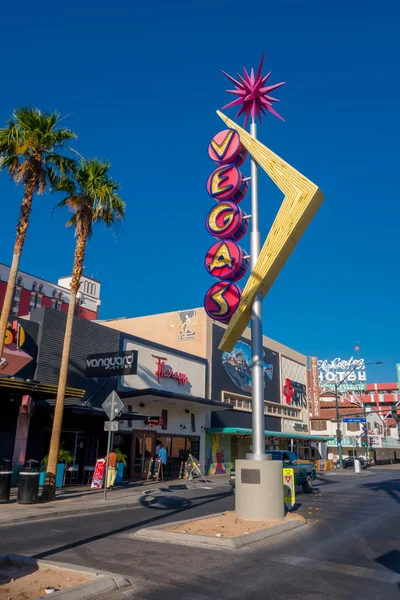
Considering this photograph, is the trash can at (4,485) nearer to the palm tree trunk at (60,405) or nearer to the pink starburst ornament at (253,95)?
the palm tree trunk at (60,405)

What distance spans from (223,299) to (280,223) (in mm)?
3349

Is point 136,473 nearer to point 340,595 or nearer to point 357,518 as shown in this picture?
point 357,518

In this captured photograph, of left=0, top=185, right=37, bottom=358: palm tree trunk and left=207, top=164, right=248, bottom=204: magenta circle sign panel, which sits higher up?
left=207, top=164, right=248, bottom=204: magenta circle sign panel

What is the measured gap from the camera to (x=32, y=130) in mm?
16062

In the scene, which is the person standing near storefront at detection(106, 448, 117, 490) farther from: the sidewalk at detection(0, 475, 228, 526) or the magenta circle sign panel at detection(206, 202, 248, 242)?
the magenta circle sign panel at detection(206, 202, 248, 242)

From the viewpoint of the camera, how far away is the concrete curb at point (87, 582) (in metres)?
5.71

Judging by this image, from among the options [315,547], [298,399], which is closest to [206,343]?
[298,399]

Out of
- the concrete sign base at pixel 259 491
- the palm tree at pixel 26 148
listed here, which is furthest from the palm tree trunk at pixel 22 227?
the concrete sign base at pixel 259 491

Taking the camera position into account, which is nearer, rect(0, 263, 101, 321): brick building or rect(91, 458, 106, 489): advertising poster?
rect(91, 458, 106, 489): advertising poster

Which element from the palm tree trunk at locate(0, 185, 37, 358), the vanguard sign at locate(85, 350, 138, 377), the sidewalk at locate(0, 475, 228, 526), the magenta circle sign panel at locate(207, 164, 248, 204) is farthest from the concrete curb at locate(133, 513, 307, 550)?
the vanguard sign at locate(85, 350, 138, 377)

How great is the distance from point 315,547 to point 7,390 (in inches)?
517

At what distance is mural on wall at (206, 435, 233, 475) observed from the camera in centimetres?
3431

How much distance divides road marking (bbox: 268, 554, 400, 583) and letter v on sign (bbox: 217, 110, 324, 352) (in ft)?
22.4

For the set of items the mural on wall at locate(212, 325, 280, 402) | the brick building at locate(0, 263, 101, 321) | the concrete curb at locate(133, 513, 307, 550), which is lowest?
the concrete curb at locate(133, 513, 307, 550)
